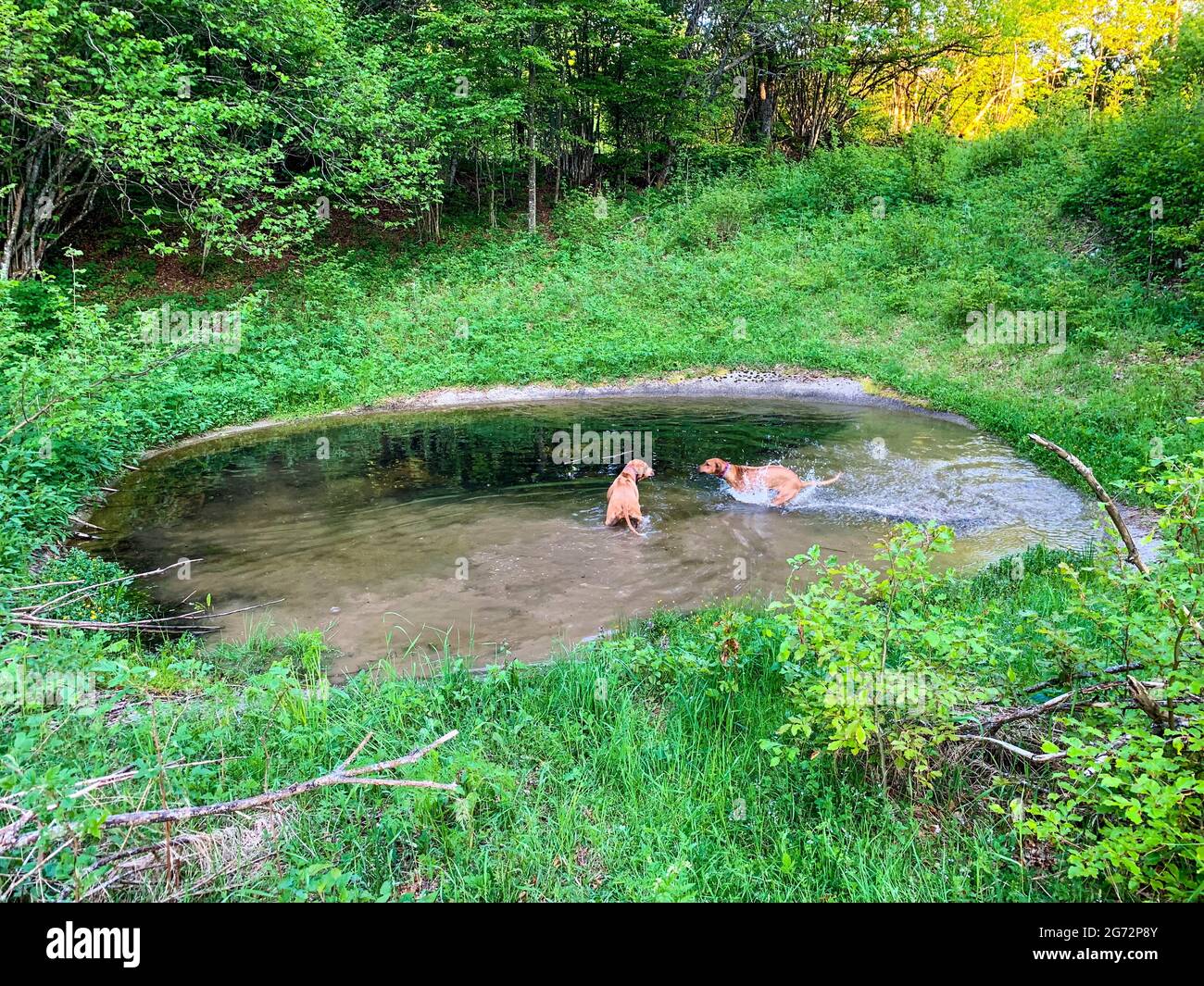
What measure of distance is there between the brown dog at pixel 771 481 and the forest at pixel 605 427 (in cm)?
39

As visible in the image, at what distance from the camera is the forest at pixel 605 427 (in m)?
2.92

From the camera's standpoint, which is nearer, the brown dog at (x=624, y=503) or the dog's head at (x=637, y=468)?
the brown dog at (x=624, y=503)

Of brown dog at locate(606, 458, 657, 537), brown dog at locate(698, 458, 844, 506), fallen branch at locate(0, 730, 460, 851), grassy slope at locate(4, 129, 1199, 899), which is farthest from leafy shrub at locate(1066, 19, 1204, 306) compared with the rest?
fallen branch at locate(0, 730, 460, 851)

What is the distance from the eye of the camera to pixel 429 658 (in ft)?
18.2

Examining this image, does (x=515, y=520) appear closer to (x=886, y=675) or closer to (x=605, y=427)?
(x=605, y=427)

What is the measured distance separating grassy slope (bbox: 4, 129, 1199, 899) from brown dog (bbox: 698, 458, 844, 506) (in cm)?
355

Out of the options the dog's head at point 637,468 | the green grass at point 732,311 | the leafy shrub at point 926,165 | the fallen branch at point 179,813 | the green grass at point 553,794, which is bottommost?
the green grass at point 553,794

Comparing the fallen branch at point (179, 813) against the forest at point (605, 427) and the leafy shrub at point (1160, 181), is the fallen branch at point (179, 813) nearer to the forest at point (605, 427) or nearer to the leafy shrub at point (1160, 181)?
the forest at point (605, 427)

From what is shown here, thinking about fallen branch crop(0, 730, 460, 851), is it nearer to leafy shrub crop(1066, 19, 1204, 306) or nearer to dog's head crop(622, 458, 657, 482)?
dog's head crop(622, 458, 657, 482)

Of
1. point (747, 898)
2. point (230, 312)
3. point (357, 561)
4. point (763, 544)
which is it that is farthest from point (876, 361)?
point (230, 312)

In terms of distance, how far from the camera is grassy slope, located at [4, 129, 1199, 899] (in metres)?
2.95

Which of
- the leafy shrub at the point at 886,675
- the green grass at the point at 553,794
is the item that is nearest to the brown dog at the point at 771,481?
the green grass at the point at 553,794
